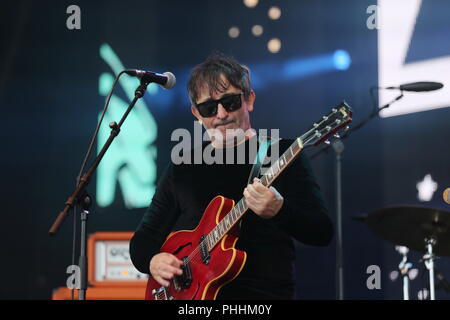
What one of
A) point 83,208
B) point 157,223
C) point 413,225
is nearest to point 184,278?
point 157,223

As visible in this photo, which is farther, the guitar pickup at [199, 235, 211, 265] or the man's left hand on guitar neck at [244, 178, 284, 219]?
the guitar pickup at [199, 235, 211, 265]

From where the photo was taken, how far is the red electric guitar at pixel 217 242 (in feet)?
7.86

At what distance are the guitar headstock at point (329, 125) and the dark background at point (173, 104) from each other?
102 inches

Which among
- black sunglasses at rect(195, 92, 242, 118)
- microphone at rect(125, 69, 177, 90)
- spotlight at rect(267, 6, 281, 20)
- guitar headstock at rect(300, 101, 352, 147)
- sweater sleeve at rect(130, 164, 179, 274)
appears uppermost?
spotlight at rect(267, 6, 281, 20)

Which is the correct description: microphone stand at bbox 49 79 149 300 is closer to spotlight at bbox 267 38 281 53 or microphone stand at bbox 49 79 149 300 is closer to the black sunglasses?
the black sunglasses

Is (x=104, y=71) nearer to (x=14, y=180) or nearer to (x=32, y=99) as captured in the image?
(x=32, y=99)

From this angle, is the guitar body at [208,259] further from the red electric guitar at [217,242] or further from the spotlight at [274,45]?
the spotlight at [274,45]

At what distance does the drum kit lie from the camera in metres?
3.69

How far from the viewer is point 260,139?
2734 millimetres

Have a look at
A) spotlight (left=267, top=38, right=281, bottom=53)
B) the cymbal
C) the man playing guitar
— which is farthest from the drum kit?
spotlight (left=267, top=38, right=281, bottom=53)

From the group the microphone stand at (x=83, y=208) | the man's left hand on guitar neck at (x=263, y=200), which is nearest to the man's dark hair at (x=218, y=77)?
the microphone stand at (x=83, y=208)

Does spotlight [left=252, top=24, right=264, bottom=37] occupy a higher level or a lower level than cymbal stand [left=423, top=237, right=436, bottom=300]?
higher

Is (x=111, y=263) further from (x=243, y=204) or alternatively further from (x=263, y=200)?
(x=263, y=200)

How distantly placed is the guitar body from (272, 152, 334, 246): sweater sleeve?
21 centimetres
